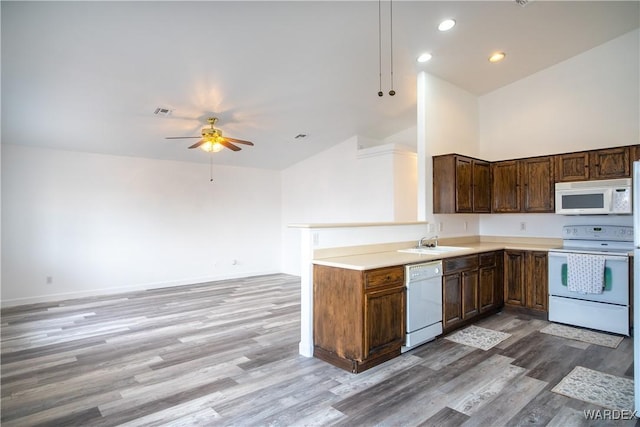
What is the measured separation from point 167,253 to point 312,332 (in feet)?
14.6

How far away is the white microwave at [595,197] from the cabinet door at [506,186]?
561 mm

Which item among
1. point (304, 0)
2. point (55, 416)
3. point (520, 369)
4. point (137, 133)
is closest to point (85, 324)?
point (55, 416)

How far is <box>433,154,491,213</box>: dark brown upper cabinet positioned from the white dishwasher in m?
1.31

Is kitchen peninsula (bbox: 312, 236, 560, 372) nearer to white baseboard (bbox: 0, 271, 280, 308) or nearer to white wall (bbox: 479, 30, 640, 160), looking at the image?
white wall (bbox: 479, 30, 640, 160)

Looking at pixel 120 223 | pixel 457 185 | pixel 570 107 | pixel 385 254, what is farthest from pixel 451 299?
pixel 120 223

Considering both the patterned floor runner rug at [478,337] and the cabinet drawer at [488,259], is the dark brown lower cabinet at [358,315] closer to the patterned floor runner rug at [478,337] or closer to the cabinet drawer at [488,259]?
the patterned floor runner rug at [478,337]

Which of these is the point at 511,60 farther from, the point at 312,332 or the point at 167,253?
the point at 167,253

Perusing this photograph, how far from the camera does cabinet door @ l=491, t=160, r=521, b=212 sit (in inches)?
195

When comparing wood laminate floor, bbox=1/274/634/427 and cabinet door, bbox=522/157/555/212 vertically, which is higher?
cabinet door, bbox=522/157/555/212

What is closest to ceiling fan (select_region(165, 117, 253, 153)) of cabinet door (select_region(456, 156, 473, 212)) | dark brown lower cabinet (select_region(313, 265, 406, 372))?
dark brown lower cabinet (select_region(313, 265, 406, 372))

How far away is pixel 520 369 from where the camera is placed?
9.75ft

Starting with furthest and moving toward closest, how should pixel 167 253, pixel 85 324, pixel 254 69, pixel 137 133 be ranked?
1. pixel 167 253
2. pixel 137 133
3. pixel 85 324
4. pixel 254 69

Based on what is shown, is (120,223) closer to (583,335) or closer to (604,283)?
(583,335)

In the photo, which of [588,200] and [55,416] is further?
[588,200]
